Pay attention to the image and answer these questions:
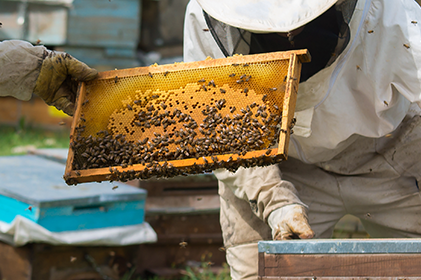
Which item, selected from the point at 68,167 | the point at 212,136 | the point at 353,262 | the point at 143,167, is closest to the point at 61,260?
the point at 68,167

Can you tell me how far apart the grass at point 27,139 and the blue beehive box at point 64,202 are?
304 cm

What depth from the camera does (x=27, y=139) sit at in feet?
26.4

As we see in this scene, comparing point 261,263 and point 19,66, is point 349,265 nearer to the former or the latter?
point 261,263

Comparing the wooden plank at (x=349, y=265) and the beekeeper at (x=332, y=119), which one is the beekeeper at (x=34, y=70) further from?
the wooden plank at (x=349, y=265)

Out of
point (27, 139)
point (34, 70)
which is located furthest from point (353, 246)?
point (27, 139)

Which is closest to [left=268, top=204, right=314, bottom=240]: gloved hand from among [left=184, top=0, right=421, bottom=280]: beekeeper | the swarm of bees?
[left=184, top=0, right=421, bottom=280]: beekeeper

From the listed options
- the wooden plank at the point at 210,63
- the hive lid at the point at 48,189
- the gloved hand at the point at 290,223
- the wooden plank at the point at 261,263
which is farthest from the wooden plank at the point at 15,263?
the wooden plank at the point at 261,263

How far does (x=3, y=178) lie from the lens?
4.18 meters

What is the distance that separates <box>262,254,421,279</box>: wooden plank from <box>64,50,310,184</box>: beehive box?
0.48 metres

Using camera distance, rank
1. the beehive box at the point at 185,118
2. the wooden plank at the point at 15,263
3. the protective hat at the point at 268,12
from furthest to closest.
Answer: the wooden plank at the point at 15,263 < the beehive box at the point at 185,118 < the protective hat at the point at 268,12

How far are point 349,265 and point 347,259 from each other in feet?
0.08

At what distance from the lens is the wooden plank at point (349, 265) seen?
1808 mm

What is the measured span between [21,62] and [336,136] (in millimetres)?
1911

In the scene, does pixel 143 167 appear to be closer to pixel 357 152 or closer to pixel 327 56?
pixel 327 56
